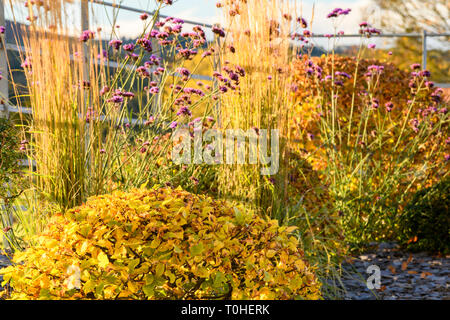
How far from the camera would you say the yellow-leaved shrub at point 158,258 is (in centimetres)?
170

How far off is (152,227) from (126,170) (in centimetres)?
184

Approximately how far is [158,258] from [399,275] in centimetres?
292

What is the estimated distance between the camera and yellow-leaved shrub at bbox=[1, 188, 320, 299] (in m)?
1.70

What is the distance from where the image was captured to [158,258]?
1714 millimetres

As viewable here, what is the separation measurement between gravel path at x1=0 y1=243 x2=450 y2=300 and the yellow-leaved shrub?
1.54m

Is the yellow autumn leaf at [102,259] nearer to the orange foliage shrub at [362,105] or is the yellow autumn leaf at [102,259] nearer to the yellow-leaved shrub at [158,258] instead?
the yellow-leaved shrub at [158,258]

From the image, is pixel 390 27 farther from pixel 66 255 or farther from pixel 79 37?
pixel 66 255

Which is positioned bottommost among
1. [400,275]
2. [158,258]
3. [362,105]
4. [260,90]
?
[400,275]

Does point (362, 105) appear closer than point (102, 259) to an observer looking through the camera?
No

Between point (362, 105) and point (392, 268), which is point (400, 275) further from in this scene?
point (362, 105)

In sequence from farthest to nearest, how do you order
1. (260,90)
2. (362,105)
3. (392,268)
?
(362,105), (392,268), (260,90)

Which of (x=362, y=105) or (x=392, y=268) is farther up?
(x=362, y=105)

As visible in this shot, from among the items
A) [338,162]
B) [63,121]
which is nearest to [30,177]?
[63,121]

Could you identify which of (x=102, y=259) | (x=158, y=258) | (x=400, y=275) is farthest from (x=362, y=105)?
(x=102, y=259)
